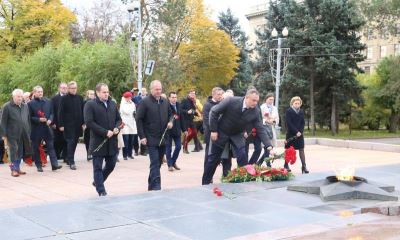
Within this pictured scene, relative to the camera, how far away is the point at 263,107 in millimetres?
12672

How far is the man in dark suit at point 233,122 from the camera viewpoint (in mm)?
8938

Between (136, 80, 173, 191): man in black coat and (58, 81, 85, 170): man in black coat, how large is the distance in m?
3.84

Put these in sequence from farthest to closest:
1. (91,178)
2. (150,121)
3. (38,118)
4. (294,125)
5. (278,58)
Result: (278,58)
(38,118)
(294,125)
(91,178)
(150,121)

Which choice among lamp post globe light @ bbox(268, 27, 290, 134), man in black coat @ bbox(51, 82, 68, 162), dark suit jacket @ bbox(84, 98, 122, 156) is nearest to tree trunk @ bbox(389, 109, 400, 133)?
lamp post globe light @ bbox(268, 27, 290, 134)

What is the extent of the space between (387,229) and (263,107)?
6.50 metres

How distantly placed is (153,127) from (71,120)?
13.2 feet

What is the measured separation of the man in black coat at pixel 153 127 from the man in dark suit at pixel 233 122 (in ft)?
2.67

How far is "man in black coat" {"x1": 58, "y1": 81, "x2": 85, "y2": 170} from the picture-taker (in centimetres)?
1228

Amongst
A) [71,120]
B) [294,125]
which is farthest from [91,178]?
[294,125]

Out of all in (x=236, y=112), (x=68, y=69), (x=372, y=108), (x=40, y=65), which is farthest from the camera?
(x=372, y=108)

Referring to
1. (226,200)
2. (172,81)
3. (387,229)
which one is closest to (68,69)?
(172,81)

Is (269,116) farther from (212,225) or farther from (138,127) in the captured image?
(212,225)

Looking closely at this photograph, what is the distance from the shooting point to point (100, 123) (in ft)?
27.9

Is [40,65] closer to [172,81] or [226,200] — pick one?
[172,81]
